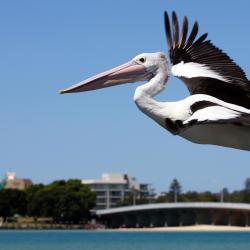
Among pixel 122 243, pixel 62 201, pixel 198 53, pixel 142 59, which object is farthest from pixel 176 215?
pixel 142 59

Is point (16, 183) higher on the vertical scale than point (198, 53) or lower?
higher

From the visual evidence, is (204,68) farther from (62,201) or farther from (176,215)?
(176,215)

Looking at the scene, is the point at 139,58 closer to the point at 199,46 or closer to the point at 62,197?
the point at 199,46

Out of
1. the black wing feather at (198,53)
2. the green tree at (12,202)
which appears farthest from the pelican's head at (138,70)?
the green tree at (12,202)

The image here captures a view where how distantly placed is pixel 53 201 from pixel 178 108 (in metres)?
107

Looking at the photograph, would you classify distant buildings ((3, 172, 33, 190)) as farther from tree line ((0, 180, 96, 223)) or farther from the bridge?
tree line ((0, 180, 96, 223))

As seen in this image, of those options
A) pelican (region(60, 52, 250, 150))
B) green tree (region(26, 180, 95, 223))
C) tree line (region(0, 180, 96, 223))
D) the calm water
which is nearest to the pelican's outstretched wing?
pelican (region(60, 52, 250, 150))

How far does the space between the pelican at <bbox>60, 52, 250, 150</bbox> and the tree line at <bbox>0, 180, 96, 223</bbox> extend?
341 ft

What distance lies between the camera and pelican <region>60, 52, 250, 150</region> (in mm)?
7738

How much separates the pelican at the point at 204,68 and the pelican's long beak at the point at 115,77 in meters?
0.39

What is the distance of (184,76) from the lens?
9.23 metres

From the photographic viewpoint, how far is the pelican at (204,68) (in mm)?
8797

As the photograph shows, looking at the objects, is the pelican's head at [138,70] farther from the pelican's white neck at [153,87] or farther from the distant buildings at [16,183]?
the distant buildings at [16,183]

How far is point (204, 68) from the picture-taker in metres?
9.45
